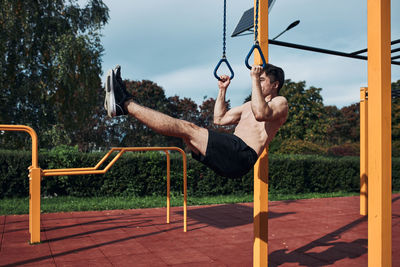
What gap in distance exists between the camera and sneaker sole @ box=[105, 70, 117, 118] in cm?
272

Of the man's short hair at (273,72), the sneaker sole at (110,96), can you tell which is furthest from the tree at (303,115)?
the sneaker sole at (110,96)

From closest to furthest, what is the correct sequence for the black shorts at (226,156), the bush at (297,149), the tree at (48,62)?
the black shorts at (226,156)
the tree at (48,62)
the bush at (297,149)

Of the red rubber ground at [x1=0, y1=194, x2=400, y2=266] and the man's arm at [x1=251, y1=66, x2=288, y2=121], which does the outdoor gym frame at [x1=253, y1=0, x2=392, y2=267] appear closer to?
the man's arm at [x1=251, y1=66, x2=288, y2=121]

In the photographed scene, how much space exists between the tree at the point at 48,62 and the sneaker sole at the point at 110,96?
11.9 meters

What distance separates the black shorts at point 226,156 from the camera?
2846 mm

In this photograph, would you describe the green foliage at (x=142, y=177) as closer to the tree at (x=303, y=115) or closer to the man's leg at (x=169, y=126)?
the man's leg at (x=169, y=126)

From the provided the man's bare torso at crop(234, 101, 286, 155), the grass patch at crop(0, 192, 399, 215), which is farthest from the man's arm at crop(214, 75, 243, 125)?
the grass patch at crop(0, 192, 399, 215)

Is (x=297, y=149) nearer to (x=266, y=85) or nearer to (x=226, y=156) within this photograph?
(x=266, y=85)

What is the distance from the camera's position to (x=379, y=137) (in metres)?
2.67

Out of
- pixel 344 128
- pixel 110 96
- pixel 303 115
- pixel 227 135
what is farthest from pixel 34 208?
pixel 344 128

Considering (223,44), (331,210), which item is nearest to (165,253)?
(223,44)

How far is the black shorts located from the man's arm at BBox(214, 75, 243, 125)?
2.11 feet

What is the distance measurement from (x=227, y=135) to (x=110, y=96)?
38.2 inches

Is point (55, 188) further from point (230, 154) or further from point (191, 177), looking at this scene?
point (230, 154)
